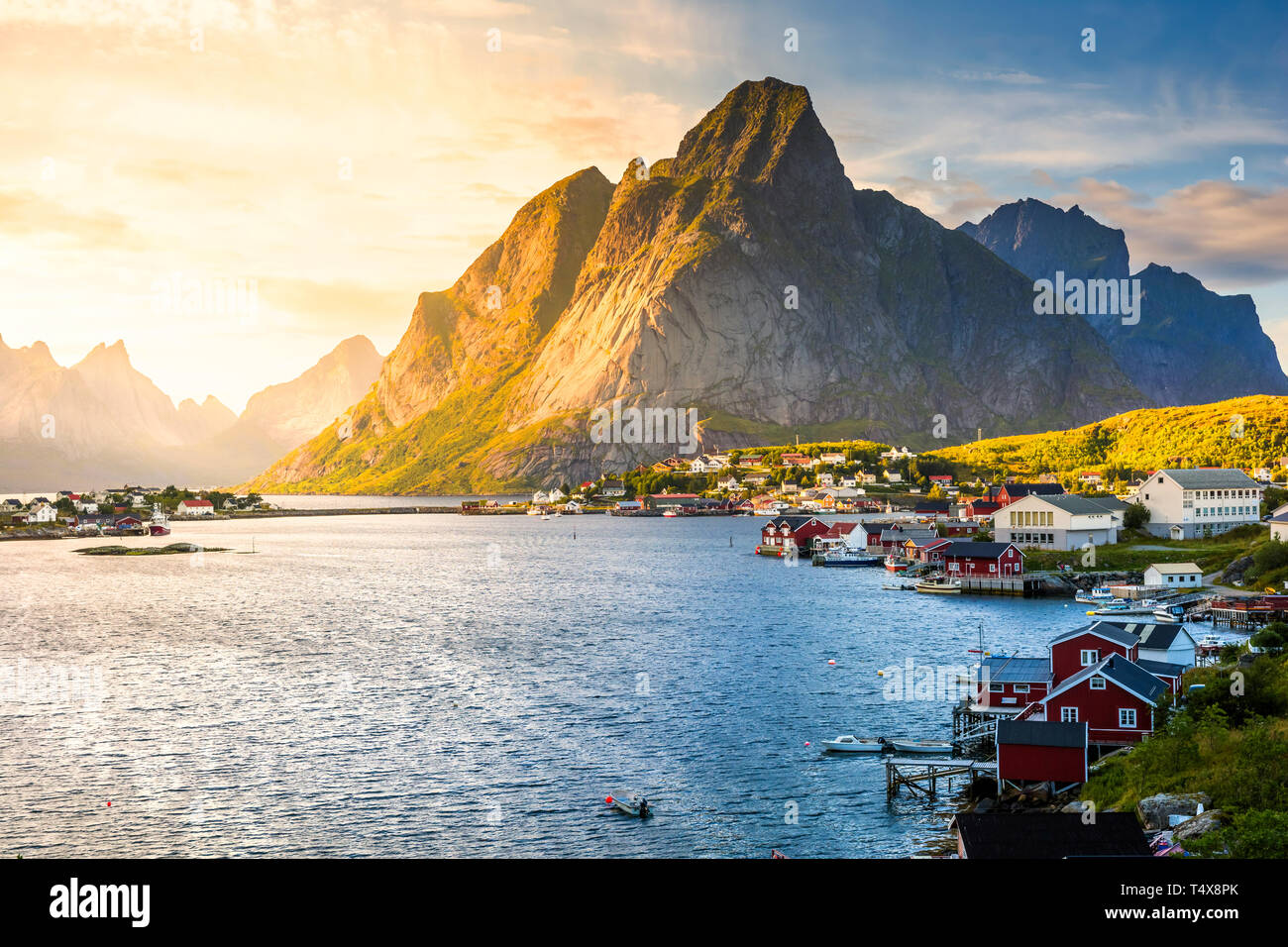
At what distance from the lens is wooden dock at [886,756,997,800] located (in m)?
36.7

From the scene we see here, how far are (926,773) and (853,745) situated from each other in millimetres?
4747

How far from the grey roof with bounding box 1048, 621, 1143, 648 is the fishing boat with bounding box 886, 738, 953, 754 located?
24.4ft

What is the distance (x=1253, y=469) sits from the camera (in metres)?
147

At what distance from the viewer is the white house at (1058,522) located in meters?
108

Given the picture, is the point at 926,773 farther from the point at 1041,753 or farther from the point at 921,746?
the point at 921,746

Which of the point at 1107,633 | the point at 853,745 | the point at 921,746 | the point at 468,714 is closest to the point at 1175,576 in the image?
the point at 1107,633

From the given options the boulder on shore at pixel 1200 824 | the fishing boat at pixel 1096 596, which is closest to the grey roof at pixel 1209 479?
the fishing boat at pixel 1096 596

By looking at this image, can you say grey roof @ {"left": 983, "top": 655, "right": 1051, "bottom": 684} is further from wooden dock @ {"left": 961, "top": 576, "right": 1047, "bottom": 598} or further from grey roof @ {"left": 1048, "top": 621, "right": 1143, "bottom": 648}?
wooden dock @ {"left": 961, "top": 576, "right": 1047, "bottom": 598}

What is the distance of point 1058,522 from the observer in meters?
108

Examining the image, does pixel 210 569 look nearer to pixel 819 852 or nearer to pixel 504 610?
pixel 504 610

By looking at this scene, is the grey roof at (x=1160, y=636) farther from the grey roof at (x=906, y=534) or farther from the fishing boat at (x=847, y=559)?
the fishing boat at (x=847, y=559)
